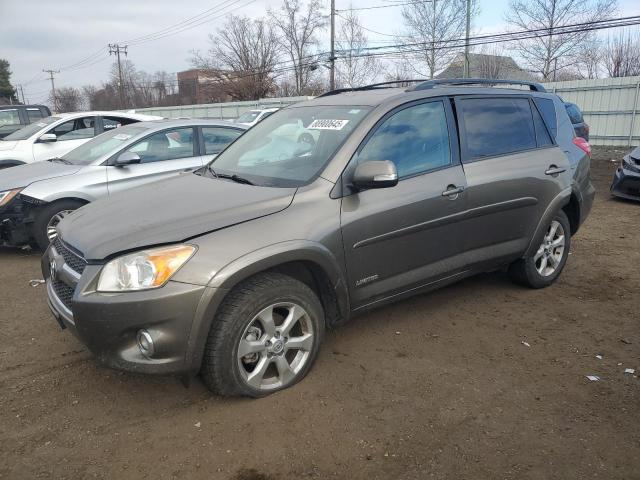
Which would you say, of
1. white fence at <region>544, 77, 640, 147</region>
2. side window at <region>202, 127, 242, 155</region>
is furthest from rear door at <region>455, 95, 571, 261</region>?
white fence at <region>544, 77, 640, 147</region>

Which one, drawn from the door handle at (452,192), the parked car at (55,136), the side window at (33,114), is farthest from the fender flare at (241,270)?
the side window at (33,114)

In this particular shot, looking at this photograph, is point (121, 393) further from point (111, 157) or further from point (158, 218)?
point (111, 157)

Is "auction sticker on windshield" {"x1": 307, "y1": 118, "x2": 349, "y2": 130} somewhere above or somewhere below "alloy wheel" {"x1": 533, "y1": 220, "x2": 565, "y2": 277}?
above

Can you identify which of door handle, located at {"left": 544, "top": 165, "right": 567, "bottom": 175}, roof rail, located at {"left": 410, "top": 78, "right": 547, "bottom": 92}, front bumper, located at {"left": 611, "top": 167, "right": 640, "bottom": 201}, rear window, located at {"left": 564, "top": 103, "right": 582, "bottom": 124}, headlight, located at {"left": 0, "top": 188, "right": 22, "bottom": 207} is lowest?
front bumper, located at {"left": 611, "top": 167, "right": 640, "bottom": 201}

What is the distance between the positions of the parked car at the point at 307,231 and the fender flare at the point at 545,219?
0.05 feet

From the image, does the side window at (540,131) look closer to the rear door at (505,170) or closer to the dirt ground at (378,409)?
the rear door at (505,170)

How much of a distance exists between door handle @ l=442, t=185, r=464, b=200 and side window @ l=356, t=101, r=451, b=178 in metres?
0.18

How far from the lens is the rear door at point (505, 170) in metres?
3.93

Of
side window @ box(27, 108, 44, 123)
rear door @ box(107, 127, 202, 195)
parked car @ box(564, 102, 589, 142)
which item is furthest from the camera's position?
side window @ box(27, 108, 44, 123)

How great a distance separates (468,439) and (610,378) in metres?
1.24

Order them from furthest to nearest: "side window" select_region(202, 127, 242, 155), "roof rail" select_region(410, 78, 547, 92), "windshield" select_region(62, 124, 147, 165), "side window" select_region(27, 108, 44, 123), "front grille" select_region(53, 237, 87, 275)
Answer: "side window" select_region(27, 108, 44, 123) < "side window" select_region(202, 127, 242, 155) < "windshield" select_region(62, 124, 147, 165) < "roof rail" select_region(410, 78, 547, 92) < "front grille" select_region(53, 237, 87, 275)

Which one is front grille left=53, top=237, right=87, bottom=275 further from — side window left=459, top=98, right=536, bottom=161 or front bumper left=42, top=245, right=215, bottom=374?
side window left=459, top=98, right=536, bottom=161

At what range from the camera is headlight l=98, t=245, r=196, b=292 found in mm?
2627

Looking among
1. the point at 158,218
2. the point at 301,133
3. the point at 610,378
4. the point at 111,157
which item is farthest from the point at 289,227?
the point at 111,157
